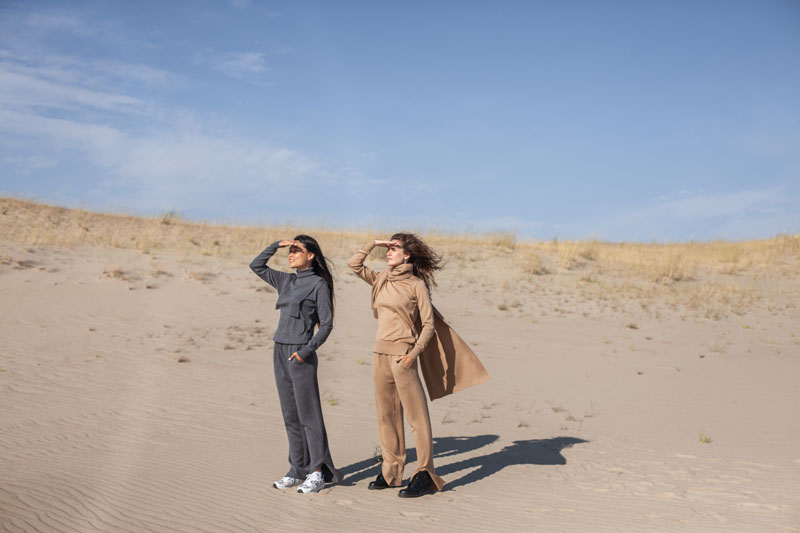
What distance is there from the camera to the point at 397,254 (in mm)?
6043

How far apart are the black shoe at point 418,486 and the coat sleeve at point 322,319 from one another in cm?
155

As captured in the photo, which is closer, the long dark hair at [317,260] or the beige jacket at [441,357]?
the long dark hair at [317,260]

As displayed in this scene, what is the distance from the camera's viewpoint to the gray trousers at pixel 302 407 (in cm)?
585

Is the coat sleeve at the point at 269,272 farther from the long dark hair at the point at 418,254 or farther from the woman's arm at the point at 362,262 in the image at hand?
the long dark hair at the point at 418,254

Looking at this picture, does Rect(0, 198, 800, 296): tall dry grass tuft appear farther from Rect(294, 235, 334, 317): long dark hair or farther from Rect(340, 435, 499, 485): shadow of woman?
Rect(294, 235, 334, 317): long dark hair

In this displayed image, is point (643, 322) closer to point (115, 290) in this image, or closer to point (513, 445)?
point (513, 445)

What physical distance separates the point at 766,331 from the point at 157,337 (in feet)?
56.1

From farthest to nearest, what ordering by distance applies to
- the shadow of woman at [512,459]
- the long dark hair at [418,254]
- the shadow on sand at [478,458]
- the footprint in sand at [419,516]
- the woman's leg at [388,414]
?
the shadow of woman at [512,459] → the shadow on sand at [478,458] → the long dark hair at [418,254] → the woman's leg at [388,414] → the footprint in sand at [419,516]

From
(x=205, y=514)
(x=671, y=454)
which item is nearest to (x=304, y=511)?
(x=205, y=514)

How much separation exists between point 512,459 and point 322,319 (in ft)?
12.5

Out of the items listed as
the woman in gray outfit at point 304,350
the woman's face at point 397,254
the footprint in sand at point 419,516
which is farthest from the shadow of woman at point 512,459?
the woman's face at point 397,254

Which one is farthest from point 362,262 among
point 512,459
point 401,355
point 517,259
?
point 517,259

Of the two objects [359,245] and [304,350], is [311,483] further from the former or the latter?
[359,245]

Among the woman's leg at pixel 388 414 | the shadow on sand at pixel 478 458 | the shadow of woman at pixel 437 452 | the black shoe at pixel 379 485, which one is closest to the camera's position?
the woman's leg at pixel 388 414
